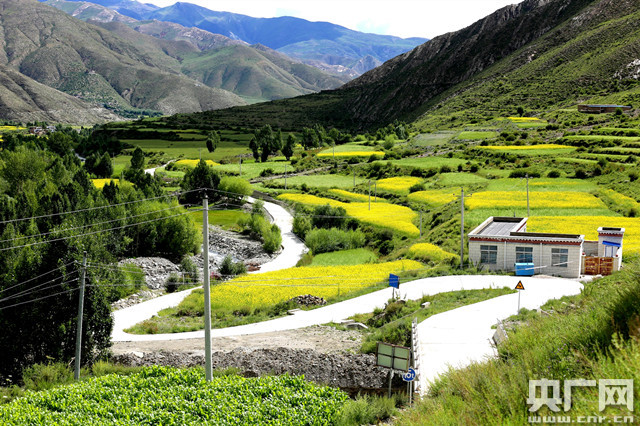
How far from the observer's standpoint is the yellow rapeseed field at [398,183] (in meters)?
71.7

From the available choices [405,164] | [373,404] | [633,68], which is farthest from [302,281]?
[633,68]

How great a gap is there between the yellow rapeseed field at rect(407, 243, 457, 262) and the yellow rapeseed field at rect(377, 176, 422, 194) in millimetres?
26082

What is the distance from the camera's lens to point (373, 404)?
46.9ft

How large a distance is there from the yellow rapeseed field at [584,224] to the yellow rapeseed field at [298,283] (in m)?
10.3

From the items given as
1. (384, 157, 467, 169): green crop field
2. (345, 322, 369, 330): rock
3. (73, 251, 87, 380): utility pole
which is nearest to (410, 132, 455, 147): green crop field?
(384, 157, 467, 169): green crop field

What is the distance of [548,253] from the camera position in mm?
32844

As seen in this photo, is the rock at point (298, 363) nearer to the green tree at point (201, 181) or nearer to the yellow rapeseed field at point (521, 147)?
the green tree at point (201, 181)

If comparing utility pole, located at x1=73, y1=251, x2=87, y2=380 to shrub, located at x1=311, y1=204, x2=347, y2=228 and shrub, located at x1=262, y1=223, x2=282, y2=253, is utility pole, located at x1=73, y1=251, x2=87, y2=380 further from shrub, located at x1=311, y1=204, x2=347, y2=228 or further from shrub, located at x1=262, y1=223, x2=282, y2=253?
shrub, located at x1=311, y1=204, x2=347, y2=228

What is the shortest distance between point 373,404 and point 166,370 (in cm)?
731

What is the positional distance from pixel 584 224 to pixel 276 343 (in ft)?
93.6

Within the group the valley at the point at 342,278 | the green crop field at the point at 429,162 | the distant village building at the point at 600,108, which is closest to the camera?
the valley at the point at 342,278

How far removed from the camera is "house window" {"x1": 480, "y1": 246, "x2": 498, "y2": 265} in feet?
114

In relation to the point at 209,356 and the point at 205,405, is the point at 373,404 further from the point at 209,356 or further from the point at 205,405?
the point at 209,356

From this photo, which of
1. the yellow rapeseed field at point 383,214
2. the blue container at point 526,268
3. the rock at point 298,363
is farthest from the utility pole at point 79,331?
the yellow rapeseed field at point 383,214
